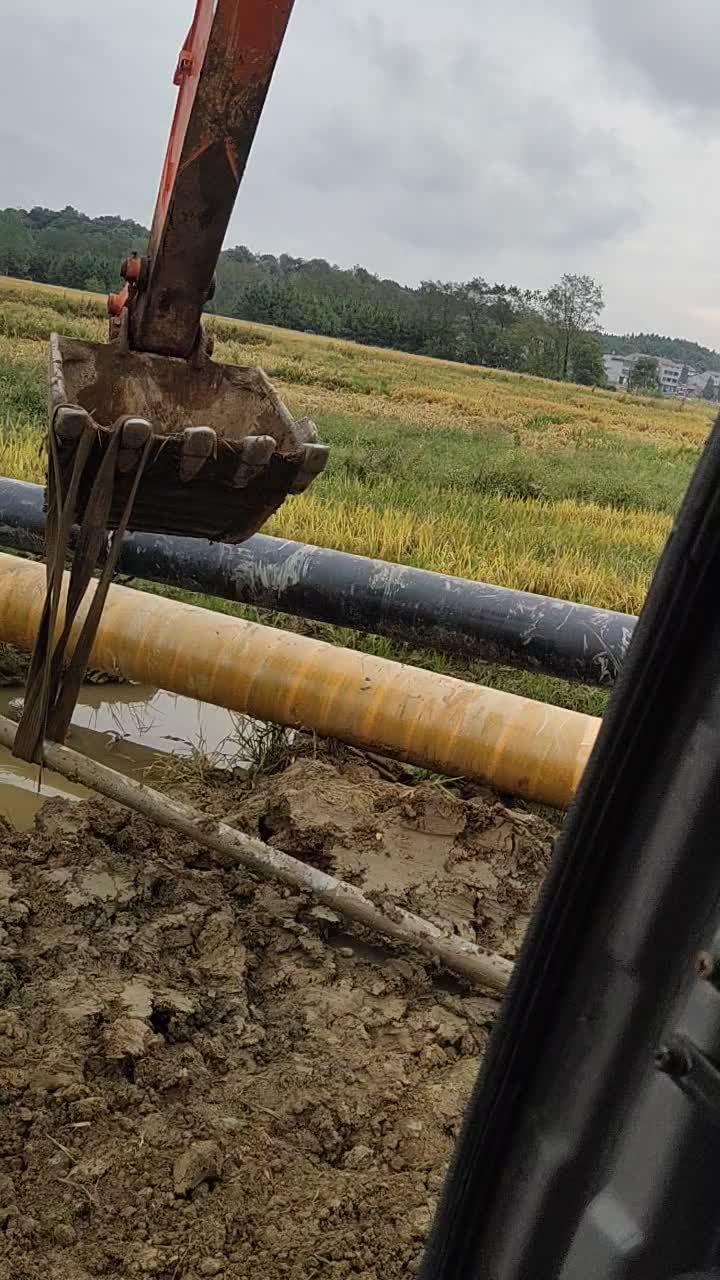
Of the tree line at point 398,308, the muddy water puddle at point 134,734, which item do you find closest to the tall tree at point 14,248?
the tree line at point 398,308

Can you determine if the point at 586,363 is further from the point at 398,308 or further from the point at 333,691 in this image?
the point at 333,691

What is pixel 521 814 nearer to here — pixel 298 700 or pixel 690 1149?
pixel 298 700

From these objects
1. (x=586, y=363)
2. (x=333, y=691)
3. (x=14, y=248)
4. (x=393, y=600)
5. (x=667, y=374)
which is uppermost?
(x=667, y=374)

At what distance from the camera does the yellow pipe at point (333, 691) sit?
363 cm

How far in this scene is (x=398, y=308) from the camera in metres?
57.2

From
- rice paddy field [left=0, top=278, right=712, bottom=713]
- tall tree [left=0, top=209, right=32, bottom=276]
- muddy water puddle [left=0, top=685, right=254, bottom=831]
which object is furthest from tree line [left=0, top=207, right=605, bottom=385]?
muddy water puddle [left=0, top=685, right=254, bottom=831]

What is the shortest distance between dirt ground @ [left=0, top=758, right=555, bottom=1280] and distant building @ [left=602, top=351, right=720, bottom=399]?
5102cm

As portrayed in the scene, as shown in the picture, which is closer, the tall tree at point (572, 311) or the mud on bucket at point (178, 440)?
the mud on bucket at point (178, 440)

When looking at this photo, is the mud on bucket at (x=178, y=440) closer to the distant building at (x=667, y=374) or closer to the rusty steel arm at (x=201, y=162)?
the rusty steel arm at (x=201, y=162)

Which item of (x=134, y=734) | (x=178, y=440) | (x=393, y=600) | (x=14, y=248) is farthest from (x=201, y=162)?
(x=14, y=248)

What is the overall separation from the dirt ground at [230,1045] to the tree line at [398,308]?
47.7m

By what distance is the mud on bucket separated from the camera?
2.27 m

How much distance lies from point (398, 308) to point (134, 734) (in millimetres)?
55705

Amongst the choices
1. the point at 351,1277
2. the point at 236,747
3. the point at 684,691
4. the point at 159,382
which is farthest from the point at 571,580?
the point at 684,691
